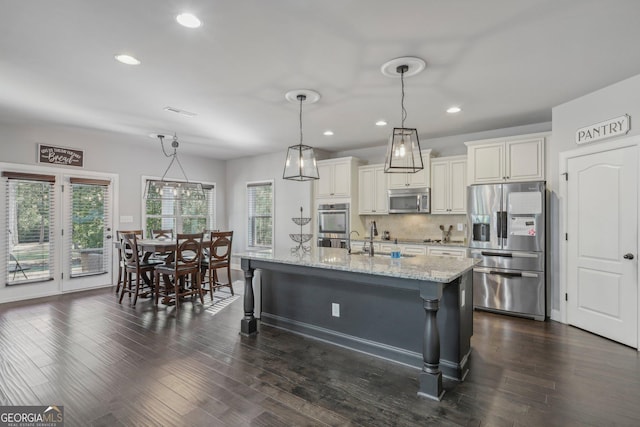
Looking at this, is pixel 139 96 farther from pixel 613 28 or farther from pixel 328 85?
pixel 613 28

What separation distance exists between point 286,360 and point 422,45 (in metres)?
2.97

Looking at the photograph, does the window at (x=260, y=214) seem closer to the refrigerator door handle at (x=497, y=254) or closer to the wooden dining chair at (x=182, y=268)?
the wooden dining chair at (x=182, y=268)

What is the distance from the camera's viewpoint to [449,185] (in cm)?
525

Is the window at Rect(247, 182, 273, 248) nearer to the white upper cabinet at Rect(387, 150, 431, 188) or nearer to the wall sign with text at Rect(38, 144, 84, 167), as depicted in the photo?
the white upper cabinet at Rect(387, 150, 431, 188)

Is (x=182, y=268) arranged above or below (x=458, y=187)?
below

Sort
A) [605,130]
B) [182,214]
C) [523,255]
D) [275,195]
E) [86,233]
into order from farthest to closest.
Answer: [182,214]
[275,195]
[86,233]
[523,255]
[605,130]

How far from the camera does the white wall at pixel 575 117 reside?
3.29 m

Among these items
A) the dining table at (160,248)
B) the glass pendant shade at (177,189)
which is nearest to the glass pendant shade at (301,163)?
the dining table at (160,248)

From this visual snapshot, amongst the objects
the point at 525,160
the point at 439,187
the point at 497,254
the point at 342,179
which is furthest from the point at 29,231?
the point at 525,160

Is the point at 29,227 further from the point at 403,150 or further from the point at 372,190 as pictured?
the point at 403,150

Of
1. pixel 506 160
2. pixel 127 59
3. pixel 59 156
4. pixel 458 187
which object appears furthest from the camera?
pixel 59 156

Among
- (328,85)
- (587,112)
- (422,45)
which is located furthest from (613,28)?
(328,85)

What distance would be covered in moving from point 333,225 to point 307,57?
3.79m

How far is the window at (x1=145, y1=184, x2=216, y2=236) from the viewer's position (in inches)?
263
